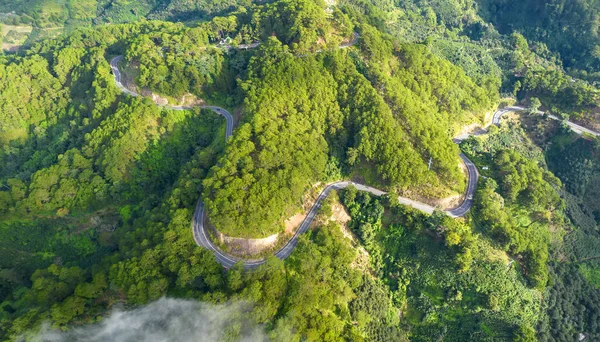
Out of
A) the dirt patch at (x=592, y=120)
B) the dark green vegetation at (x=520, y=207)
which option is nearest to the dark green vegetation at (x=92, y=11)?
the dark green vegetation at (x=520, y=207)

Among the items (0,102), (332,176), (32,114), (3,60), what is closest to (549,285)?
(332,176)

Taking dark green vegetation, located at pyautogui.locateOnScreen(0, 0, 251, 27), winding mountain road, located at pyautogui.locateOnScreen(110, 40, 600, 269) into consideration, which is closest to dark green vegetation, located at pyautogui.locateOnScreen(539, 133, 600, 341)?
winding mountain road, located at pyautogui.locateOnScreen(110, 40, 600, 269)

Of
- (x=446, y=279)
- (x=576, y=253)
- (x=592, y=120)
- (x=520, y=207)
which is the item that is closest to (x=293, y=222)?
(x=446, y=279)

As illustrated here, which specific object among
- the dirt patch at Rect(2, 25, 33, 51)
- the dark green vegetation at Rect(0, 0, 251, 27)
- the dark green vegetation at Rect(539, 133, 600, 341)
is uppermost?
the dark green vegetation at Rect(0, 0, 251, 27)

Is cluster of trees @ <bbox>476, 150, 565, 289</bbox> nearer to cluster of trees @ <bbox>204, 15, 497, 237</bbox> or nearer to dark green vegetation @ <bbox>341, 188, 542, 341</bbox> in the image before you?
dark green vegetation @ <bbox>341, 188, 542, 341</bbox>

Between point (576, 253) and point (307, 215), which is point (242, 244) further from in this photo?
point (576, 253)

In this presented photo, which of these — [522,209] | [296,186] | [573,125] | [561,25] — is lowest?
[522,209]

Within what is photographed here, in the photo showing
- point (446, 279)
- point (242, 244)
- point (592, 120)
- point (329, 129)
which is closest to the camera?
point (242, 244)

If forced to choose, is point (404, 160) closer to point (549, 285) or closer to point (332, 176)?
point (332, 176)

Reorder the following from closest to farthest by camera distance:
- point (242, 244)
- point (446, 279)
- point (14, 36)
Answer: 1. point (242, 244)
2. point (446, 279)
3. point (14, 36)
